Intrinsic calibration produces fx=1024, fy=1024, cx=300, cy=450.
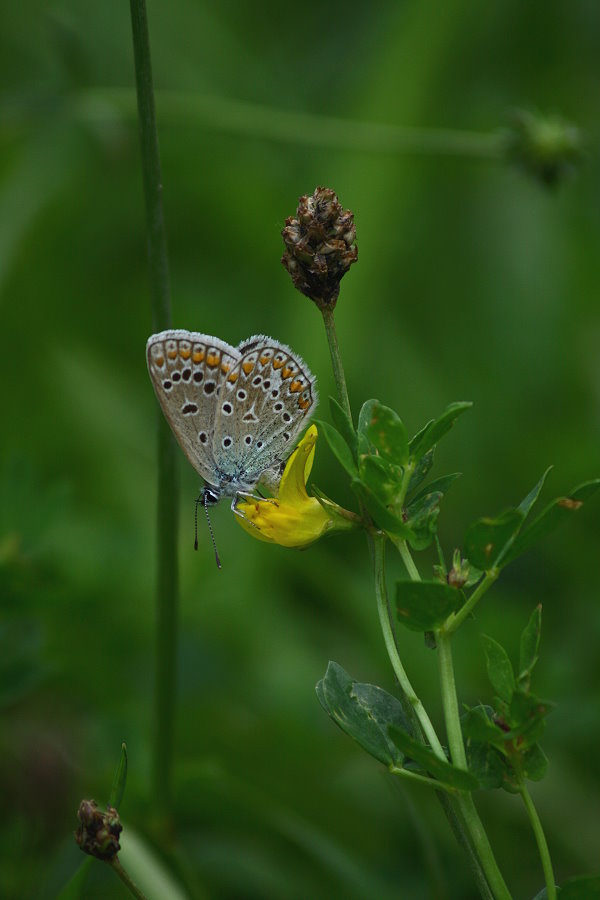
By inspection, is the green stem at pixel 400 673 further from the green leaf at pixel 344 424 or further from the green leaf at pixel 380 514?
the green leaf at pixel 344 424

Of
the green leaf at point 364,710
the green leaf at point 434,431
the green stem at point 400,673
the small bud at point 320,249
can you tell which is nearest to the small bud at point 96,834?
the green leaf at point 364,710

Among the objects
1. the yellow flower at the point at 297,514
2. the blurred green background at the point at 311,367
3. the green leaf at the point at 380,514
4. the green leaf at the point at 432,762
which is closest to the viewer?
the green leaf at the point at 432,762

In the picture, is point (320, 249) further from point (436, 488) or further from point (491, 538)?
point (491, 538)

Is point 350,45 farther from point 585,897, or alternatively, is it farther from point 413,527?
point 585,897

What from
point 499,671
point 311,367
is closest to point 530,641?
point 499,671

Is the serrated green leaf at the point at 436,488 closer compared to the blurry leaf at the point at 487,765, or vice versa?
the blurry leaf at the point at 487,765

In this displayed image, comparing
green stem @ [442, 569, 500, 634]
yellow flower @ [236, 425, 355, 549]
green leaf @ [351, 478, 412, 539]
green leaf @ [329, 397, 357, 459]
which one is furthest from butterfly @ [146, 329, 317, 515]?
green stem @ [442, 569, 500, 634]
